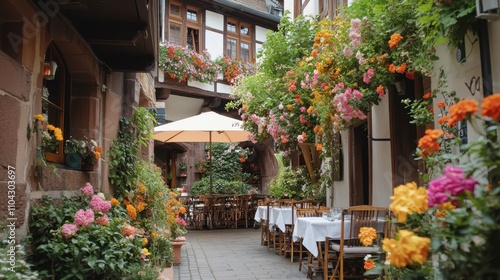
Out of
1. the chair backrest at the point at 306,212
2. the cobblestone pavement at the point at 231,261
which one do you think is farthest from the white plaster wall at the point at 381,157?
the cobblestone pavement at the point at 231,261

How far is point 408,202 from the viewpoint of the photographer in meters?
1.73

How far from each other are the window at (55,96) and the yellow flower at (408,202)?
3279 millimetres

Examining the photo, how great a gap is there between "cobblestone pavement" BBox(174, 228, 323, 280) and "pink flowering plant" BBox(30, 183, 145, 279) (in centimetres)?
251

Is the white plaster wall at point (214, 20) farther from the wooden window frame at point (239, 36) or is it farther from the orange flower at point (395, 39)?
the orange flower at point (395, 39)

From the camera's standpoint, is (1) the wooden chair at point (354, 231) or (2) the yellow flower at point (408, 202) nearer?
(2) the yellow flower at point (408, 202)

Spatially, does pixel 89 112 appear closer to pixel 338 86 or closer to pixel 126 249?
pixel 126 249

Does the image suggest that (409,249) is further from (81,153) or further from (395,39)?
(81,153)

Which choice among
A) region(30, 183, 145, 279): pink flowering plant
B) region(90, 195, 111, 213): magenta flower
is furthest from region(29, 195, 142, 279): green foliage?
region(90, 195, 111, 213): magenta flower

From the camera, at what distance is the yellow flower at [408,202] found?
5.62 feet

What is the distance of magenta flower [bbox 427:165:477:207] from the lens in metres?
1.63

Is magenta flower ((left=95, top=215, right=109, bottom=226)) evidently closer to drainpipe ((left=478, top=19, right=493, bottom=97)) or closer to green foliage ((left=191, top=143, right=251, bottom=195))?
drainpipe ((left=478, top=19, right=493, bottom=97))

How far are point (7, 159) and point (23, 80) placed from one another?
56cm

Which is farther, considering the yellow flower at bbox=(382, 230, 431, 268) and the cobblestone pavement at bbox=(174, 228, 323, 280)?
the cobblestone pavement at bbox=(174, 228, 323, 280)

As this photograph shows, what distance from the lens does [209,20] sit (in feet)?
52.5
